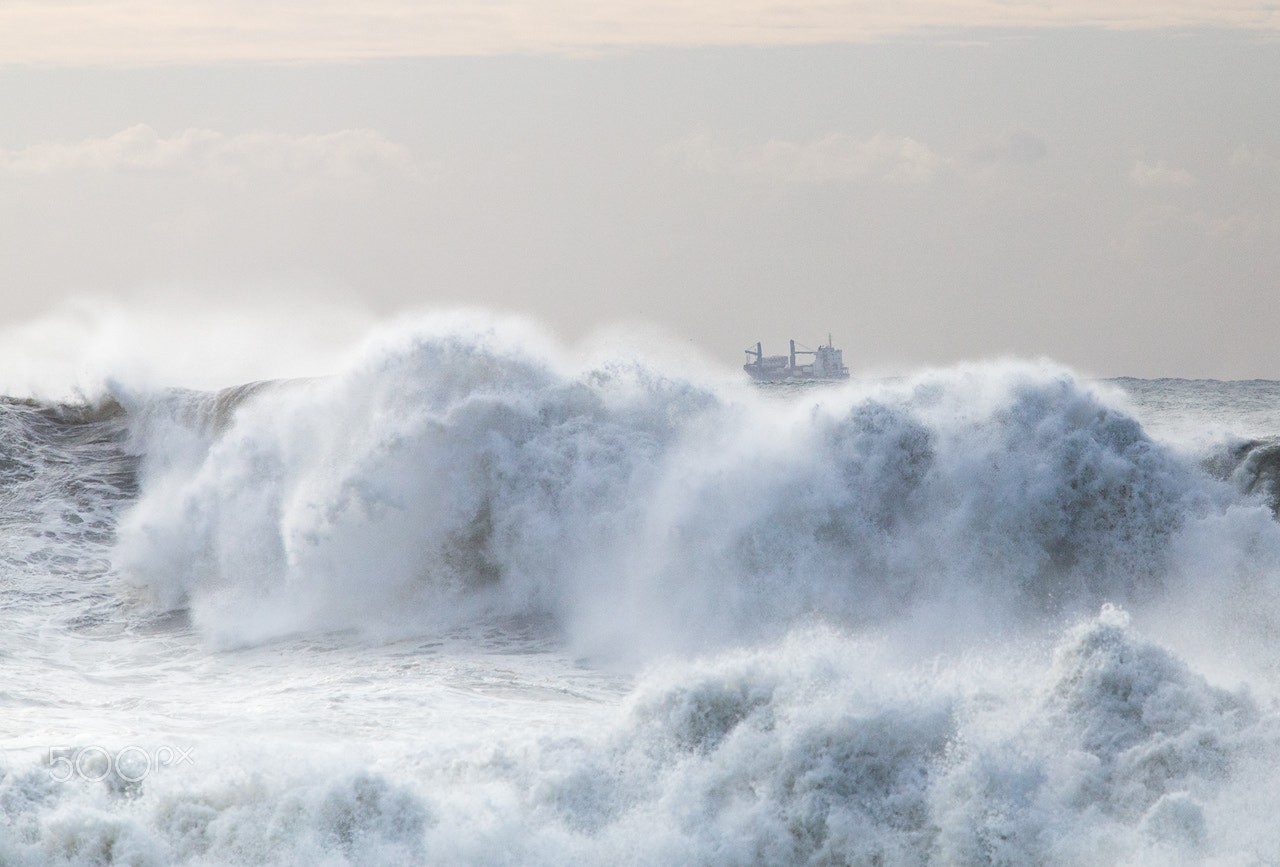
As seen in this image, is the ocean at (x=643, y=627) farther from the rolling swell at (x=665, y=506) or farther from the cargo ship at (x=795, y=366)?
the cargo ship at (x=795, y=366)

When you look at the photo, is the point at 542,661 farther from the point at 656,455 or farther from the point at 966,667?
the point at 966,667

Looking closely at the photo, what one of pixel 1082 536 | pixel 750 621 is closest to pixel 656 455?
pixel 750 621

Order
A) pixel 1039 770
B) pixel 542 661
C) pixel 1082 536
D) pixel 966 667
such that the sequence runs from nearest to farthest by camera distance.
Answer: pixel 1039 770 < pixel 966 667 < pixel 542 661 < pixel 1082 536

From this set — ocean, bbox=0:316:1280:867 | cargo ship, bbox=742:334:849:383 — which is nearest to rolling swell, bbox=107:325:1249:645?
ocean, bbox=0:316:1280:867

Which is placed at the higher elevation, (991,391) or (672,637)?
(991,391)

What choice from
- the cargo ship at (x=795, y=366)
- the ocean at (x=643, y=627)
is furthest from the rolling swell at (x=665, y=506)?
the cargo ship at (x=795, y=366)

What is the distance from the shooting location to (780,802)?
636cm

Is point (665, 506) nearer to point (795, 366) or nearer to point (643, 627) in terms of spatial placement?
point (643, 627)

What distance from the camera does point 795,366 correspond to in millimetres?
71688

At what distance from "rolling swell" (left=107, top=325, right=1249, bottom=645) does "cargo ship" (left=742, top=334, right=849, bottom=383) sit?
2209 inches

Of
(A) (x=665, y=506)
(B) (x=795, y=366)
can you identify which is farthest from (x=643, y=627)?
(B) (x=795, y=366)

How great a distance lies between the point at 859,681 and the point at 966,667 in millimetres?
1318

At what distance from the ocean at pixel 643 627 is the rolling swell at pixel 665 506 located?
0.04m

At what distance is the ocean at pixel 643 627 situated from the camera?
6207mm
